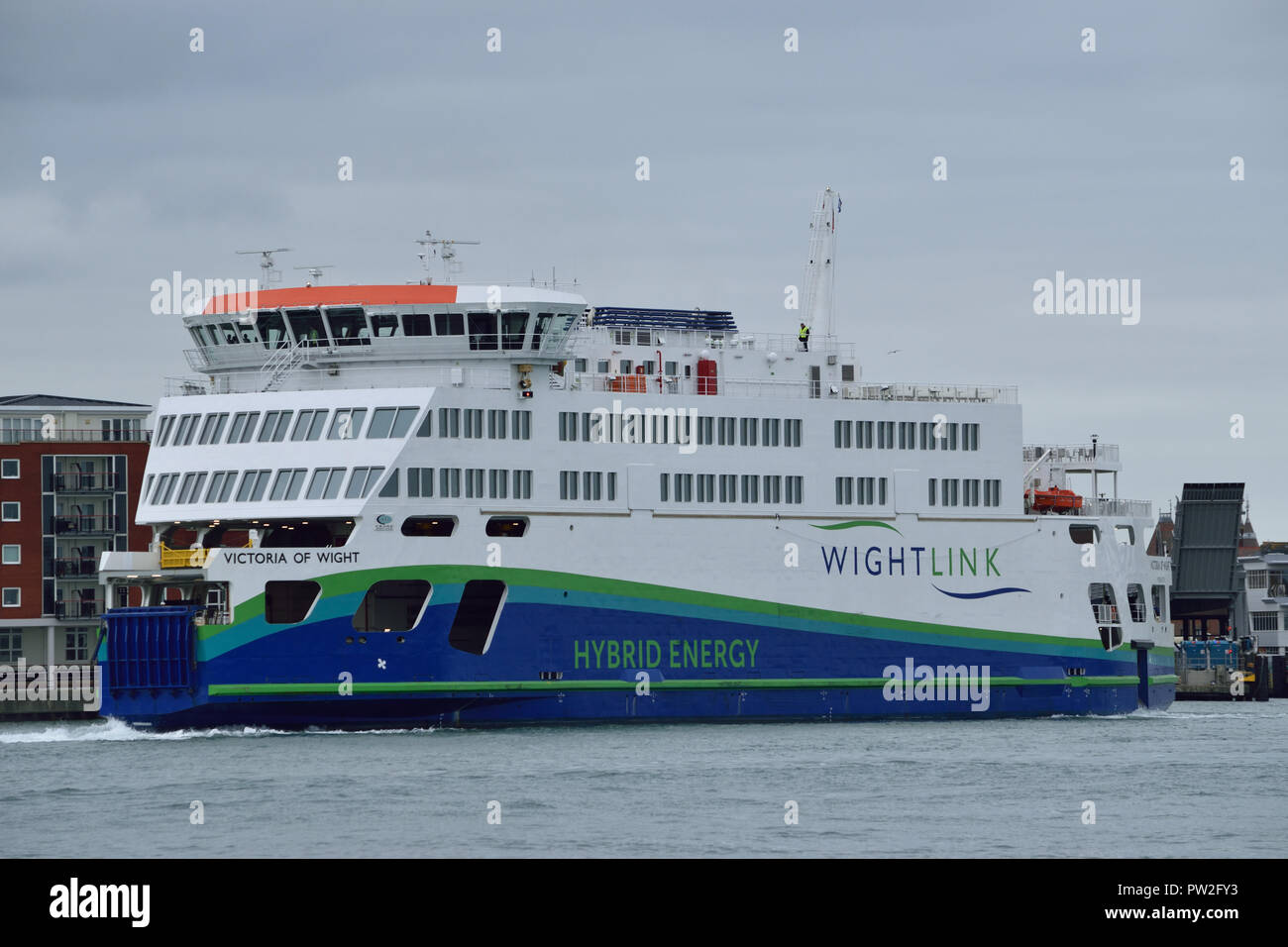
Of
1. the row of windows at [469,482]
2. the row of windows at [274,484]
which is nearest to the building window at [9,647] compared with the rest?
the row of windows at [274,484]

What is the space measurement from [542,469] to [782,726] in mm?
7692

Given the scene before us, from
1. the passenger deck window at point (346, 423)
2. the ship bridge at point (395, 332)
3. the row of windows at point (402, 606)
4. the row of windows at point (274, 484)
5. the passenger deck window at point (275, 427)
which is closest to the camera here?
the row of windows at point (402, 606)

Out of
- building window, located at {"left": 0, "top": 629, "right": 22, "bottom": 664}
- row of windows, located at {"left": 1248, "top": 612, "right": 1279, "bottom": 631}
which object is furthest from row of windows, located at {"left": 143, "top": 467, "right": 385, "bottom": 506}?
row of windows, located at {"left": 1248, "top": 612, "right": 1279, "bottom": 631}

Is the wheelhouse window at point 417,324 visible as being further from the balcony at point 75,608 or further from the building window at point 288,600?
the balcony at point 75,608

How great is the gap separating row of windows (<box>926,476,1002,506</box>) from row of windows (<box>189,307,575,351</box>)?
33.4 feet

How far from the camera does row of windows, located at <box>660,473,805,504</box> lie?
4484cm

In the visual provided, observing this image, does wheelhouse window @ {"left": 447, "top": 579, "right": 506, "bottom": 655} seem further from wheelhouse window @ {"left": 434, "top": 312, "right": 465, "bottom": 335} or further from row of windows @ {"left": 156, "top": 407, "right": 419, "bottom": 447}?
wheelhouse window @ {"left": 434, "top": 312, "right": 465, "bottom": 335}

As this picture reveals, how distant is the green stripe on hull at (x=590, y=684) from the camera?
40.3m

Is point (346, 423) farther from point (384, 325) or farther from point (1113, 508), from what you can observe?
point (1113, 508)

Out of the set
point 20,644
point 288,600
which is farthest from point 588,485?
point 20,644

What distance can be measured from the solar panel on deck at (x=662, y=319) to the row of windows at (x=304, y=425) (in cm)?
753

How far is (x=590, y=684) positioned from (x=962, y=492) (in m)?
10.8

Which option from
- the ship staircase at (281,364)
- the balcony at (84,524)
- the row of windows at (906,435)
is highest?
the ship staircase at (281,364)

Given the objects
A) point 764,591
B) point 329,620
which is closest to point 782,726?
point 764,591
